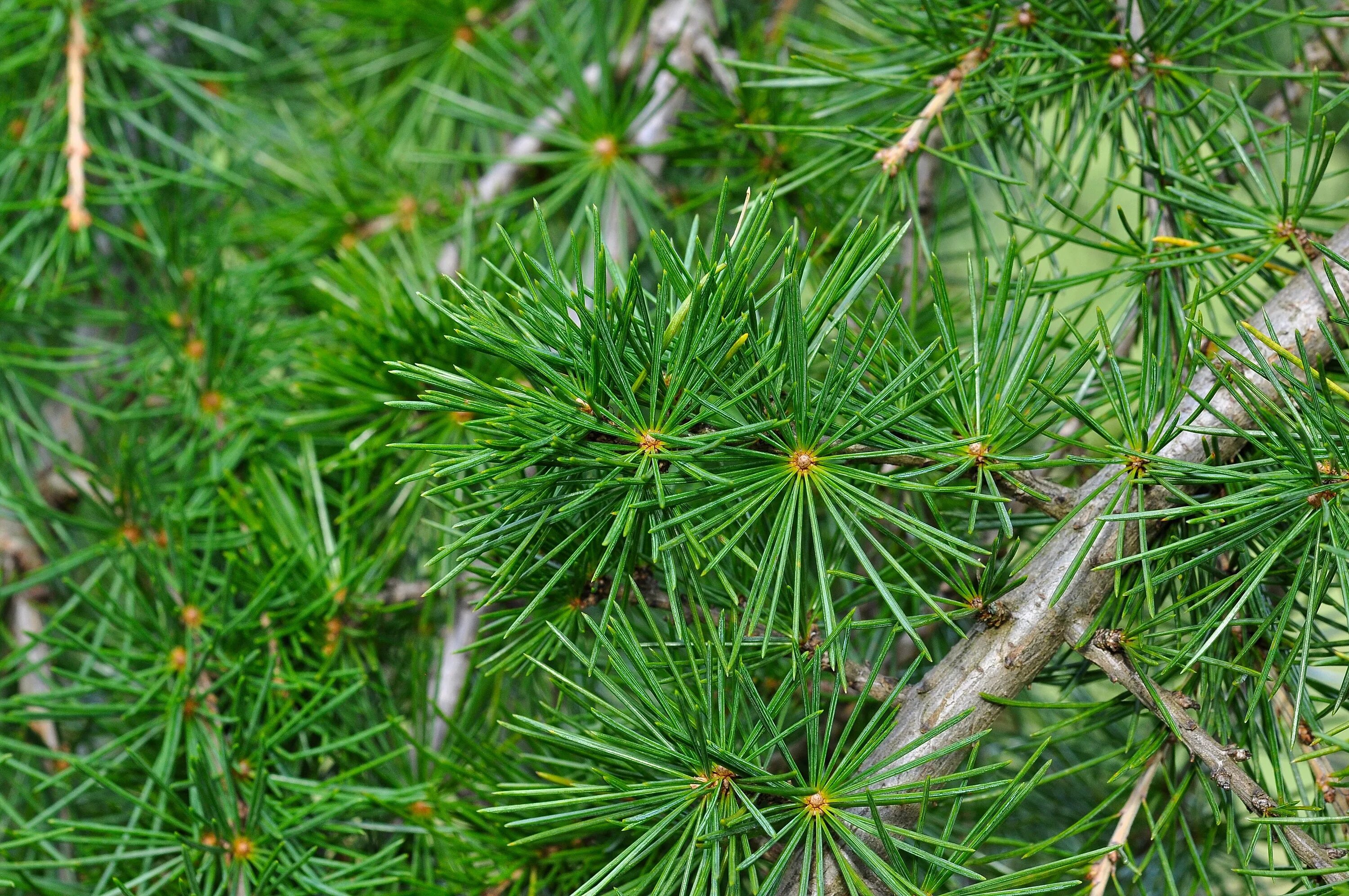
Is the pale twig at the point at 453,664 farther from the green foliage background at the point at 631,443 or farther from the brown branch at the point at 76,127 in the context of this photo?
the brown branch at the point at 76,127

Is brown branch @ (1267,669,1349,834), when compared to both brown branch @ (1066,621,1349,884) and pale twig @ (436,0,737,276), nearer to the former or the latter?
brown branch @ (1066,621,1349,884)

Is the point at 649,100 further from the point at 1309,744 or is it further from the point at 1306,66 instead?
the point at 1309,744

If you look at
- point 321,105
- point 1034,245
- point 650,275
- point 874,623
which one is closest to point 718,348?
point 874,623

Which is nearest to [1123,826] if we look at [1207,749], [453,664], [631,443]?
[1207,749]

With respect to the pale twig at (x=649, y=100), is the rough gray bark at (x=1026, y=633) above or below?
below

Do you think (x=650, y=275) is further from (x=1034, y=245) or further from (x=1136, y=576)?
(x=1034, y=245)

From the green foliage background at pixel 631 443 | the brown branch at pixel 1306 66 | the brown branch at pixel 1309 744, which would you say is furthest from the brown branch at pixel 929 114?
the brown branch at pixel 1309 744
